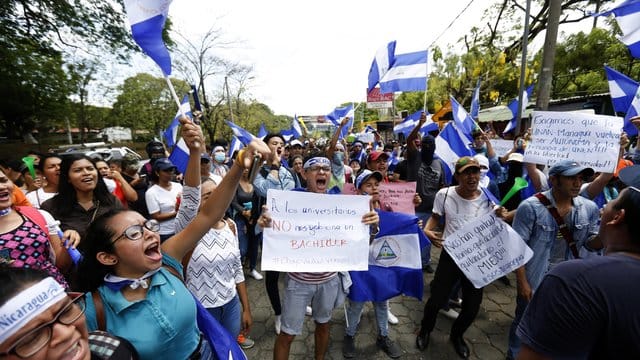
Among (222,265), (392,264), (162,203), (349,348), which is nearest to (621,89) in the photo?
(392,264)

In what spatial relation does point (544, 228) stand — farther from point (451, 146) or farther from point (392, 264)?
point (451, 146)

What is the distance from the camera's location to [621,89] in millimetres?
3916

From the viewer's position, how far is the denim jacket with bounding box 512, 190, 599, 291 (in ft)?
7.86

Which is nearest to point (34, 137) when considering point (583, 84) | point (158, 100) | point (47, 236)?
point (158, 100)

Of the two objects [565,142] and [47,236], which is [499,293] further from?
[47,236]

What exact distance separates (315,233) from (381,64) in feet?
15.4

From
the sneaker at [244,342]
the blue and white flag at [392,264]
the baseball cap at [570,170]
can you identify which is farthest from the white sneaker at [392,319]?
the baseball cap at [570,170]

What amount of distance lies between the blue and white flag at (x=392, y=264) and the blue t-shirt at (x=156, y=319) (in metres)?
1.68

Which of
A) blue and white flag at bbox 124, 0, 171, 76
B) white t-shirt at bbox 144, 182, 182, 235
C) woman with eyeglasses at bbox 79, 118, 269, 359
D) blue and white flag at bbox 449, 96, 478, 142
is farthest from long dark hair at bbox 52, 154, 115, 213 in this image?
blue and white flag at bbox 449, 96, 478, 142

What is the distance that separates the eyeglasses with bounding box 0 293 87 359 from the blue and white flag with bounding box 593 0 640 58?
5478 millimetres

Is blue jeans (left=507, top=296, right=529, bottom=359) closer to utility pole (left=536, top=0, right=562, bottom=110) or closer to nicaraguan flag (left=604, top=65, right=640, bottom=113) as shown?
nicaraguan flag (left=604, top=65, right=640, bottom=113)

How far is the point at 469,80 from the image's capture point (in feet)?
50.6

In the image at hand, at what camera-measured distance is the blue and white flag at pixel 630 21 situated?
3381mm

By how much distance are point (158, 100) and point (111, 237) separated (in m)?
26.8
